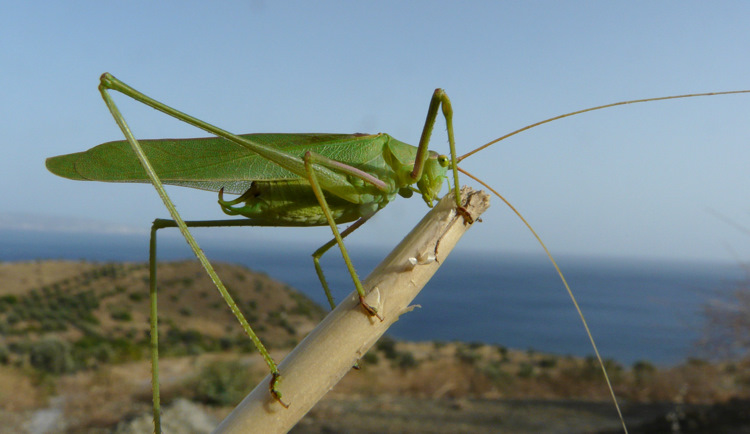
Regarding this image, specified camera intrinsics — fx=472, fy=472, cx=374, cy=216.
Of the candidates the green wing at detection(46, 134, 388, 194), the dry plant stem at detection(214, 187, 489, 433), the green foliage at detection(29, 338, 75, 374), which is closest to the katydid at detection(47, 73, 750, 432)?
the green wing at detection(46, 134, 388, 194)

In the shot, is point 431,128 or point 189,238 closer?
point 189,238

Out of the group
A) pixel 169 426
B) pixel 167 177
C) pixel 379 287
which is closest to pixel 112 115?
pixel 167 177

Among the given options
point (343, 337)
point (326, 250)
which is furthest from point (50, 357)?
point (343, 337)

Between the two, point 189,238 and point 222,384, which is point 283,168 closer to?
point 189,238

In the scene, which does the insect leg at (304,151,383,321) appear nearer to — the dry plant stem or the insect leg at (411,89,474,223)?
the dry plant stem

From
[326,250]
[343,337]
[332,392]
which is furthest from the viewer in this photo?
[332,392]

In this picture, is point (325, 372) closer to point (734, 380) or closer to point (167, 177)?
point (167, 177)

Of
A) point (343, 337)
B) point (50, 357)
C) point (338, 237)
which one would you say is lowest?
point (50, 357)
